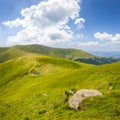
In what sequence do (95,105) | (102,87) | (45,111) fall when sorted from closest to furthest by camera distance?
(95,105) < (45,111) < (102,87)

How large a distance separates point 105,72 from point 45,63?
7118 centimetres

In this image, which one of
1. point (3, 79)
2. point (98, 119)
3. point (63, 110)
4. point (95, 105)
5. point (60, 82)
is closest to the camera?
point (98, 119)

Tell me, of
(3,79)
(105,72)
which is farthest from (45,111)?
(3,79)

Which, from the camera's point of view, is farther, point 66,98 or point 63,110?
point 66,98

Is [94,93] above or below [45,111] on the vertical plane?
above

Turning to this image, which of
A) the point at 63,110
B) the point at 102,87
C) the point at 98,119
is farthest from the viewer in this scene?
the point at 102,87

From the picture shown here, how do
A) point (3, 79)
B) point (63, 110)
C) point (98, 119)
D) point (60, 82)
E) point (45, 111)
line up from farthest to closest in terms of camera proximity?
1. point (3, 79)
2. point (60, 82)
3. point (45, 111)
4. point (63, 110)
5. point (98, 119)

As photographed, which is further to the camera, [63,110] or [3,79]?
[3,79]

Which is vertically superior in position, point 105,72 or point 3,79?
point 105,72

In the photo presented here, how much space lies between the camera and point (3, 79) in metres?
120

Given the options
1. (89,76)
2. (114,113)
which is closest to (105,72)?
(89,76)

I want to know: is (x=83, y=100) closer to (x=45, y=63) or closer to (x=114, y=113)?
(x=114, y=113)

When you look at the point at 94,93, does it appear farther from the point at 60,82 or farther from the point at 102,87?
the point at 60,82

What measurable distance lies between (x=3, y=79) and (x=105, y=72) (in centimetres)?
7600
